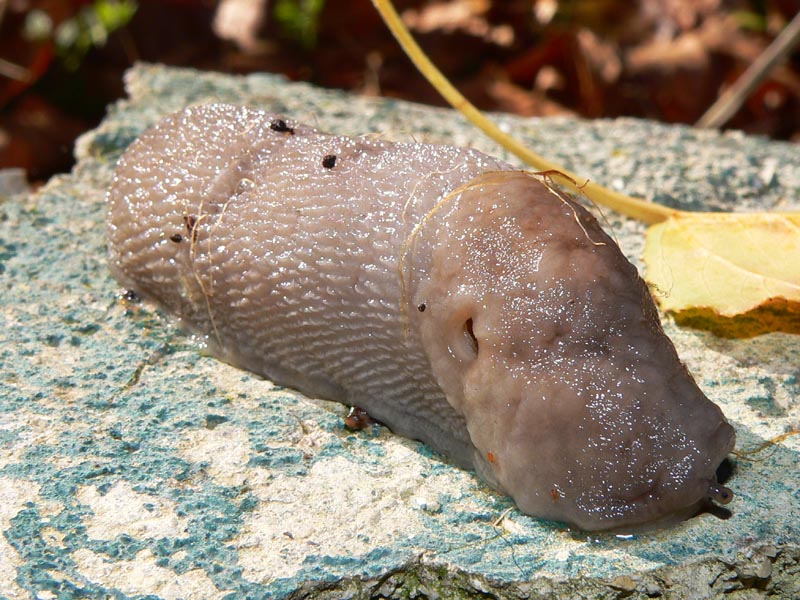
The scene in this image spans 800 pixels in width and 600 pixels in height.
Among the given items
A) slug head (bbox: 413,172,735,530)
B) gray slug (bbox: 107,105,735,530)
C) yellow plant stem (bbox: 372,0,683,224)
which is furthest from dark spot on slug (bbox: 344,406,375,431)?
yellow plant stem (bbox: 372,0,683,224)

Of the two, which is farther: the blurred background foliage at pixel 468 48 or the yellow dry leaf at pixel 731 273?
the blurred background foliage at pixel 468 48

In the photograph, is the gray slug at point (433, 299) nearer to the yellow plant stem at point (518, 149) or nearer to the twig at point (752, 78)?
the yellow plant stem at point (518, 149)

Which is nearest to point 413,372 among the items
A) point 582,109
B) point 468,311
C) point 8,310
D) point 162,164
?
point 468,311

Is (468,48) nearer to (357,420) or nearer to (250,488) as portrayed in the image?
(357,420)

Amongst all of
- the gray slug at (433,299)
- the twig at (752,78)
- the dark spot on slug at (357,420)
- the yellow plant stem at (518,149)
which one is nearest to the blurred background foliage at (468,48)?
the twig at (752,78)

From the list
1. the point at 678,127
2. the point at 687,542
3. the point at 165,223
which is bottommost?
the point at 687,542

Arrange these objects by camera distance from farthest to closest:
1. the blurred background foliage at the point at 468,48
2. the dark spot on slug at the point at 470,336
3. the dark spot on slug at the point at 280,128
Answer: the blurred background foliage at the point at 468,48 < the dark spot on slug at the point at 280,128 < the dark spot on slug at the point at 470,336

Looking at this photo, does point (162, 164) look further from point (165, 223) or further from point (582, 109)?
point (582, 109)
